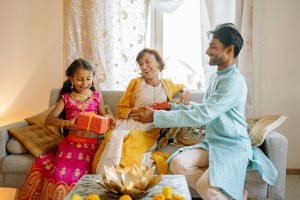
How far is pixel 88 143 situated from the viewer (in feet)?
7.77

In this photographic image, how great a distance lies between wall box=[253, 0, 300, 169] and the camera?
Result: 3283 millimetres

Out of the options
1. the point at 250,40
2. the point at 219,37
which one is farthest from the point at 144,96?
the point at 250,40

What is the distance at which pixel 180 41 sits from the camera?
3.50m

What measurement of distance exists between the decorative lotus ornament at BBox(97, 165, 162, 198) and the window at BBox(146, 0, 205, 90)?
2.08 m

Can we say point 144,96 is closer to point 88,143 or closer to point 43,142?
point 88,143

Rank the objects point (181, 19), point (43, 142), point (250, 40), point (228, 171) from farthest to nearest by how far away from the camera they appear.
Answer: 1. point (181, 19)
2. point (250, 40)
3. point (43, 142)
4. point (228, 171)

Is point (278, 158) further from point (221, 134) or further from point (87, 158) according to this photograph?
point (87, 158)

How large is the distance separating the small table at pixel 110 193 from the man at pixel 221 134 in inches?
13.0

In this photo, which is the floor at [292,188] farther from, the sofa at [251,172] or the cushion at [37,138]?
the cushion at [37,138]

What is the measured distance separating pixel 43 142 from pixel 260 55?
215cm

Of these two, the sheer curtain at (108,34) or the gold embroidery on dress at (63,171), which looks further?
the sheer curtain at (108,34)

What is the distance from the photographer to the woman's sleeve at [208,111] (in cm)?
199

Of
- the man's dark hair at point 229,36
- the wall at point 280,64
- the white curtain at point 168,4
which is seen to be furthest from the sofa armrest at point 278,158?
the white curtain at point 168,4

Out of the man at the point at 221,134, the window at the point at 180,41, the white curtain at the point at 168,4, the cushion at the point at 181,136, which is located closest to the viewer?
the man at the point at 221,134
